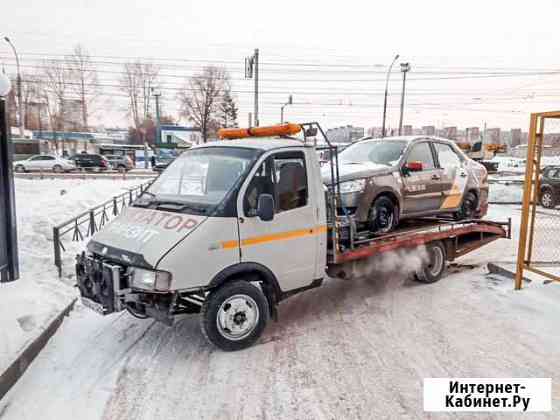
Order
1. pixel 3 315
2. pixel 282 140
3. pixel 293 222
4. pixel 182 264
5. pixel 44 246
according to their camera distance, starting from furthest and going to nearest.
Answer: pixel 44 246 → pixel 282 140 → pixel 293 222 → pixel 3 315 → pixel 182 264

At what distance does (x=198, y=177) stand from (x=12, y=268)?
2921mm

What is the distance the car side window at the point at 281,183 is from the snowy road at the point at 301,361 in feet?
4.97

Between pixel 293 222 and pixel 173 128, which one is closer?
pixel 293 222

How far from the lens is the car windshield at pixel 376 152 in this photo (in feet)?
22.7

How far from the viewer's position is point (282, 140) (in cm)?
511

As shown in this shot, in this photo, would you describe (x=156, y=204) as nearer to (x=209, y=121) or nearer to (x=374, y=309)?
(x=374, y=309)

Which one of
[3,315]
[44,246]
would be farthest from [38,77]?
[3,315]

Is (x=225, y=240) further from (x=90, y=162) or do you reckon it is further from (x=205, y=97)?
(x=205, y=97)

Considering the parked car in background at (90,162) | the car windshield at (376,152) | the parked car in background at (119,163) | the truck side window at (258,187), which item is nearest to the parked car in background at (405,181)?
the car windshield at (376,152)

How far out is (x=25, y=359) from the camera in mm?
3967

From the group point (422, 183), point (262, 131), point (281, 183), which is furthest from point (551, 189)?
point (281, 183)

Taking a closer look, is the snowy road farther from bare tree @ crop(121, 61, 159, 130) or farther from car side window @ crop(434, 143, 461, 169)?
bare tree @ crop(121, 61, 159, 130)

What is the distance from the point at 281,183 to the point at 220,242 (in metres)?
1.02

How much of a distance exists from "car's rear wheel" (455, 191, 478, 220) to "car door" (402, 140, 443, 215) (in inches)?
36.2
